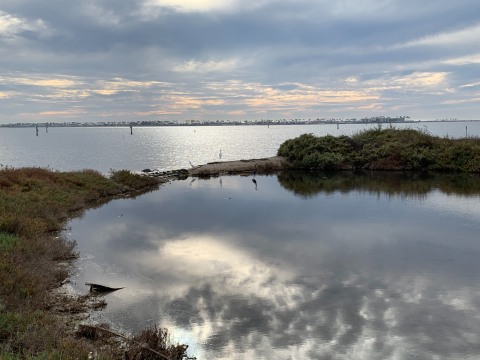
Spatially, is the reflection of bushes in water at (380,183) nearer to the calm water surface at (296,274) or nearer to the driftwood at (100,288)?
the calm water surface at (296,274)

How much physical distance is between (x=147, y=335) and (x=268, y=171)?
31.2m

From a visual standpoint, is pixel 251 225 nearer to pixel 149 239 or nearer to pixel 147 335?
pixel 149 239

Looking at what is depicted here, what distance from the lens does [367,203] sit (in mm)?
20781

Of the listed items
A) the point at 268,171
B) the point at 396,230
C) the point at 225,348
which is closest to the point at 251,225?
the point at 396,230

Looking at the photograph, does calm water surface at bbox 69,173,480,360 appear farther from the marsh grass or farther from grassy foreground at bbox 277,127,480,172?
grassy foreground at bbox 277,127,480,172

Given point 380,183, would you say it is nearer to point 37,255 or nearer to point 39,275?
point 37,255

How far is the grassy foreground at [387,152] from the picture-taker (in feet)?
110

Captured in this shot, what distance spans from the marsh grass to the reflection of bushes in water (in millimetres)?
14253

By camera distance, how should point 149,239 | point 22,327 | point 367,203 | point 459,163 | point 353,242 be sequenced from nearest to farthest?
point 22,327 < point 353,242 < point 149,239 < point 367,203 < point 459,163

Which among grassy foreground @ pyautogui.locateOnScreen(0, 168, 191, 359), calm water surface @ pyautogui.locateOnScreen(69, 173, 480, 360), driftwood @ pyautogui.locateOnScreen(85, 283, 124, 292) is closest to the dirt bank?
grassy foreground @ pyautogui.locateOnScreen(0, 168, 191, 359)

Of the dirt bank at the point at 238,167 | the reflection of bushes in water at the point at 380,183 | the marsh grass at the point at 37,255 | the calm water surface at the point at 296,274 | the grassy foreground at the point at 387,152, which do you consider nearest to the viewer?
the marsh grass at the point at 37,255

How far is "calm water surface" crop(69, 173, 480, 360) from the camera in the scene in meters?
7.43

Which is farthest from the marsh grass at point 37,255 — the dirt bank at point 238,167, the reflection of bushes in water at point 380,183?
the reflection of bushes in water at point 380,183

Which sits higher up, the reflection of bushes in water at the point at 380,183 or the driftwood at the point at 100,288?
the reflection of bushes in water at the point at 380,183
